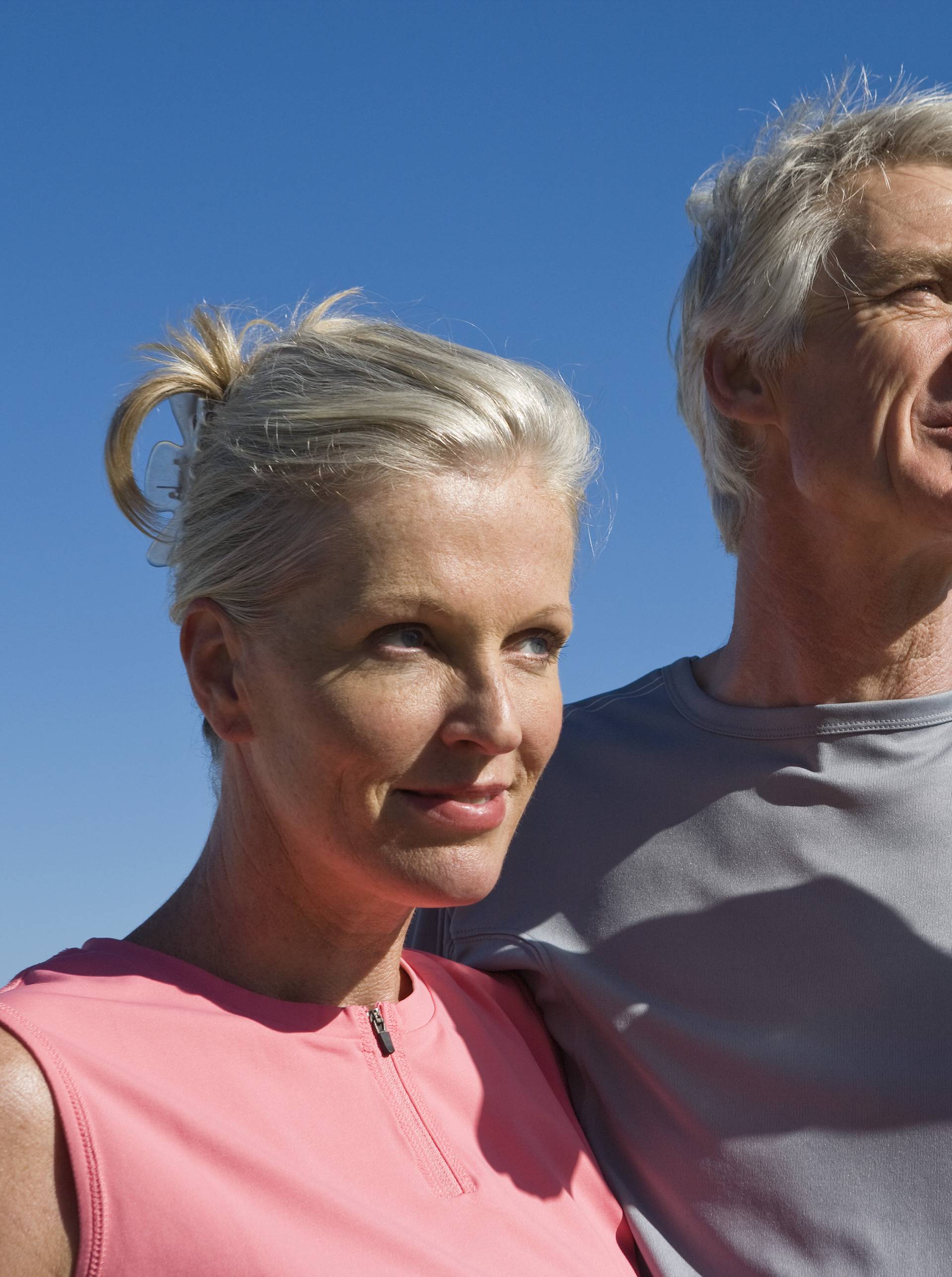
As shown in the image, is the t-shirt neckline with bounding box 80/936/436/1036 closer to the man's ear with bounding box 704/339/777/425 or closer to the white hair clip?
the white hair clip

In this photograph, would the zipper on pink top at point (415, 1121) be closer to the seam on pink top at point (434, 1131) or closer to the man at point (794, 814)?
the seam on pink top at point (434, 1131)

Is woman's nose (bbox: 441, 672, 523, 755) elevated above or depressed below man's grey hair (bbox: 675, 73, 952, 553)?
below

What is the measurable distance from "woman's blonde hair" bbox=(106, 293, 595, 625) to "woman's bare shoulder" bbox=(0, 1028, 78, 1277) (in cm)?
73

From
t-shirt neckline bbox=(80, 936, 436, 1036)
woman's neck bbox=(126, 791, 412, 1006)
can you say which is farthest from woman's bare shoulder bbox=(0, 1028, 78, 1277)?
woman's neck bbox=(126, 791, 412, 1006)

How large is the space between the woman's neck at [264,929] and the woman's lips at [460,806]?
23 centimetres

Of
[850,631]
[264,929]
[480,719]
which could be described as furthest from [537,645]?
[850,631]

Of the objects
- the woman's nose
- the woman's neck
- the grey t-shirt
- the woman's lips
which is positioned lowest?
the grey t-shirt

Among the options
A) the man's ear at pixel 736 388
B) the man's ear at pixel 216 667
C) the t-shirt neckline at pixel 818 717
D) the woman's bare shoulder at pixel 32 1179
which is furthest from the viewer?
the man's ear at pixel 736 388

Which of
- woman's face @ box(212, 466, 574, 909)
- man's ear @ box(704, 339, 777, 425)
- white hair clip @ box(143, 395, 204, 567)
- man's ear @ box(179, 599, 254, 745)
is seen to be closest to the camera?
woman's face @ box(212, 466, 574, 909)

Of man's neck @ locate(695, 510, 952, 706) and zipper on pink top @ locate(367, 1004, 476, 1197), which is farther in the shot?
man's neck @ locate(695, 510, 952, 706)

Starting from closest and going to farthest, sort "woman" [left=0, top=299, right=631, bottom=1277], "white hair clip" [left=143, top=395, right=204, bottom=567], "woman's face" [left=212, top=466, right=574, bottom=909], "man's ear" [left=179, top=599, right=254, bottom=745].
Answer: "woman" [left=0, top=299, right=631, bottom=1277]
"woman's face" [left=212, top=466, right=574, bottom=909]
"man's ear" [left=179, top=599, right=254, bottom=745]
"white hair clip" [left=143, top=395, right=204, bottom=567]

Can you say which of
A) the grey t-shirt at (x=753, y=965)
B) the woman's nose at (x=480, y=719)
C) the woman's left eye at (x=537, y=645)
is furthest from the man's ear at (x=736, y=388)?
the woman's nose at (x=480, y=719)

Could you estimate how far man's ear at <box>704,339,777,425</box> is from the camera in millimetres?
3049

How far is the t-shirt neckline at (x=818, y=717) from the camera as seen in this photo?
269 cm
